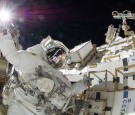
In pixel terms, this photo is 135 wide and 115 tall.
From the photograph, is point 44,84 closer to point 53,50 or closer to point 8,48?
point 8,48

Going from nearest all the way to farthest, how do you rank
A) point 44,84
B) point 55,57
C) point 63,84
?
1. point 44,84
2. point 63,84
3. point 55,57

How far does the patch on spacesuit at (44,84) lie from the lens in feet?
13.5

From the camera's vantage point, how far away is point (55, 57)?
15.4 ft

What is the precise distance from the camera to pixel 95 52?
19.6 ft

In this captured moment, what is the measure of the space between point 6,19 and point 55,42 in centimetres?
91

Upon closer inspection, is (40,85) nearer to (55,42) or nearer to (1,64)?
(55,42)

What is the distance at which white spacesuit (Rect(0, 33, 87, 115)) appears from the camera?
4.16 meters

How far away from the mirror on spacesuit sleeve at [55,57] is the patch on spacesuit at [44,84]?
18.7 inches

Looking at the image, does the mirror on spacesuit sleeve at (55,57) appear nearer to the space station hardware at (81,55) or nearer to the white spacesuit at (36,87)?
the white spacesuit at (36,87)

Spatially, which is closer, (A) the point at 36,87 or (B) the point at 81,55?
(A) the point at 36,87

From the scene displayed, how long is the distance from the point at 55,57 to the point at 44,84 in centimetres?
69

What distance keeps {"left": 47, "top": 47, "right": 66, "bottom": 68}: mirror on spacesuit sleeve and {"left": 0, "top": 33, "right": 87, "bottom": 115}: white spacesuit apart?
22 mm

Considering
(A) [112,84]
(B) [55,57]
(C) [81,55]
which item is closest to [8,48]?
(B) [55,57]

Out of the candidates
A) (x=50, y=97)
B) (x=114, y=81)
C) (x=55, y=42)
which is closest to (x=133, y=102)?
(x=114, y=81)
